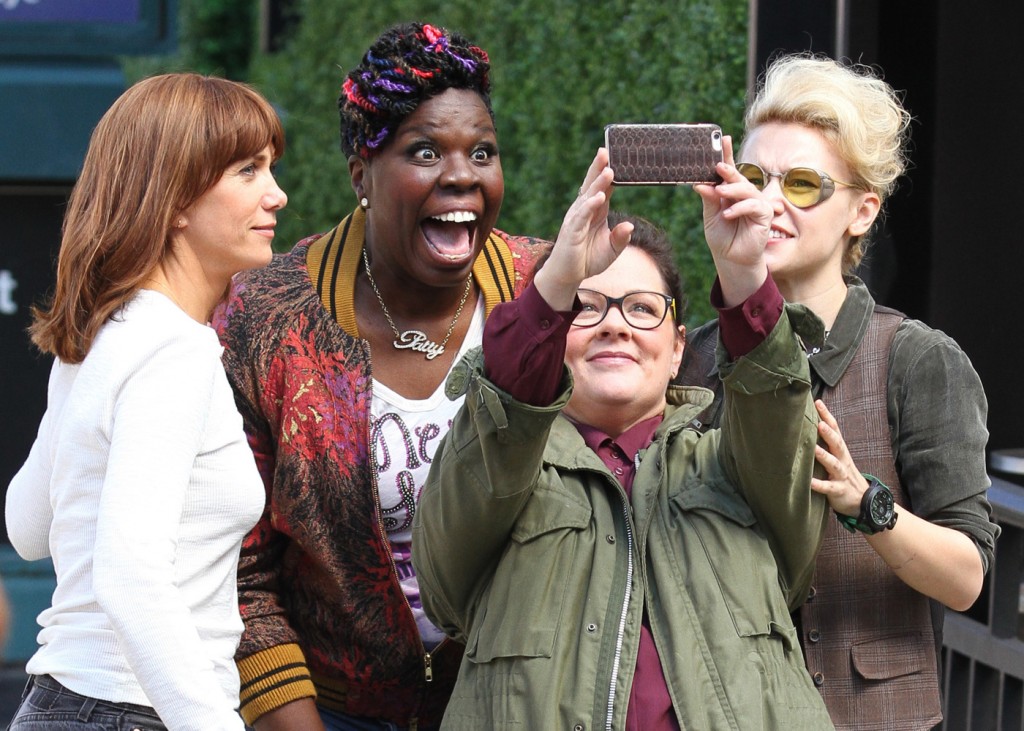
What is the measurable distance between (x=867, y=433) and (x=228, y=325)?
125cm

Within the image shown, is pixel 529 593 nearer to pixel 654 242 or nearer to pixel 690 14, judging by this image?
pixel 654 242

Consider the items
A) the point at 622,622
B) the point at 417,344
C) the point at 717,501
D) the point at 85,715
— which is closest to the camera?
the point at 85,715

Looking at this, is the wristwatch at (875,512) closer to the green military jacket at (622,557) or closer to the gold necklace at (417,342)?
the green military jacket at (622,557)

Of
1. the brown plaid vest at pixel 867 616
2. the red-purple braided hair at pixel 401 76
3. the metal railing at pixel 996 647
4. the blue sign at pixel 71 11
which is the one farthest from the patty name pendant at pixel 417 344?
the blue sign at pixel 71 11

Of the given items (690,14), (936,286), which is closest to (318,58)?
(690,14)

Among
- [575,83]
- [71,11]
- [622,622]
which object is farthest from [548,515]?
[575,83]

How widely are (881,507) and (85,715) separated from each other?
135 centimetres

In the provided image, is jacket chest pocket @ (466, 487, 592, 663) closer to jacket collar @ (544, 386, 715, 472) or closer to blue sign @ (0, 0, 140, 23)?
jacket collar @ (544, 386, 715, 472)

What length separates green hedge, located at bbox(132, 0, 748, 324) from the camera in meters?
4.75

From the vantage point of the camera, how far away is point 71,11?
4.77 metres

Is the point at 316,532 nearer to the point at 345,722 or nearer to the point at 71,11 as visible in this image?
the point at 345,722

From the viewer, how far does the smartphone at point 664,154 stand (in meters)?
2.59

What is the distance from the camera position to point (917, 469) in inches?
115

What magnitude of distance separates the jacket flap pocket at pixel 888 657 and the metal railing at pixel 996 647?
1.05 meters
